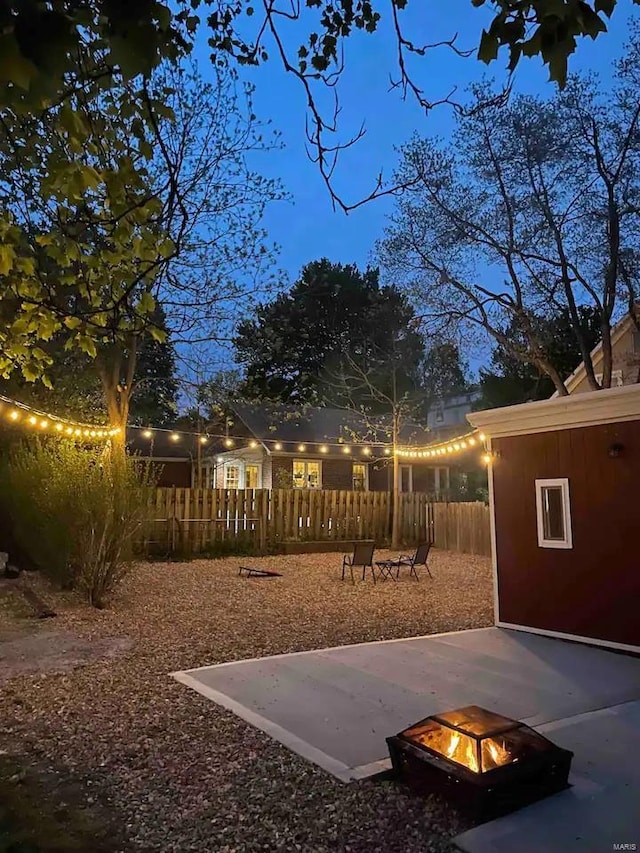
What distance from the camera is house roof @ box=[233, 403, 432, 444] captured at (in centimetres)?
2017

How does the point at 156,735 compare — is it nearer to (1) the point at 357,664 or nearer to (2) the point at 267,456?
(1) the point at 357,664

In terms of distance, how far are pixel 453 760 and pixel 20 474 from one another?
8.06 metres

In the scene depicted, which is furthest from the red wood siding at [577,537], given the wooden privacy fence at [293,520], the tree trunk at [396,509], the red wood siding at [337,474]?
the red wood siding at [337,474]

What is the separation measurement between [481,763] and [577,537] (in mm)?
3711

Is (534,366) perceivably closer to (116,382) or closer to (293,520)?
(293,520)

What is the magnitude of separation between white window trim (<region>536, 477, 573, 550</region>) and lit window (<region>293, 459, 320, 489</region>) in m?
14.6

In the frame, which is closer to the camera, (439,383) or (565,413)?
(565,413)

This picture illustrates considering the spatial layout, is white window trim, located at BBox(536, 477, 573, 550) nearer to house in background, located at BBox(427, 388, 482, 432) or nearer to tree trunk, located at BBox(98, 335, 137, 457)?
tree trunk, located at BBox(98, 335, 137, 457)

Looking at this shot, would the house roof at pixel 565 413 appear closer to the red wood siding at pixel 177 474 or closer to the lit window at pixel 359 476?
the lit window at pixel 359 476

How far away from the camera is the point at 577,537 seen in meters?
5.90

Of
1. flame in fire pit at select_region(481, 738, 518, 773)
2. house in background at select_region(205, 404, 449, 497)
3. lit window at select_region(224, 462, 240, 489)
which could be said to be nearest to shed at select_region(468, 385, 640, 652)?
flame in fire pit at select_region(481, 738, 518, 773)

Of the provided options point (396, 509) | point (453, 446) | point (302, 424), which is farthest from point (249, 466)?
point (453, 446)

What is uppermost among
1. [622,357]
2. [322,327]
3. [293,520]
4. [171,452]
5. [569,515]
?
[322,327]

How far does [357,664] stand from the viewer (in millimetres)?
5148
